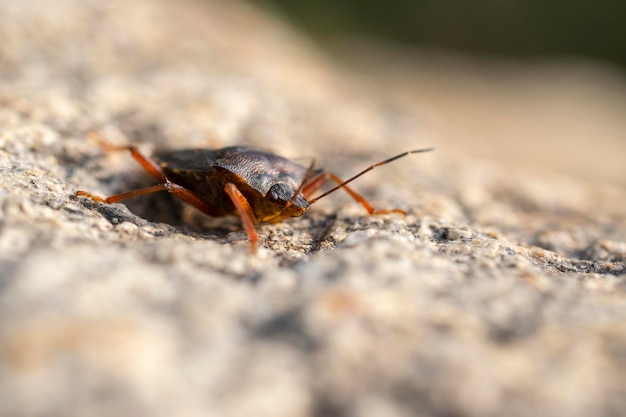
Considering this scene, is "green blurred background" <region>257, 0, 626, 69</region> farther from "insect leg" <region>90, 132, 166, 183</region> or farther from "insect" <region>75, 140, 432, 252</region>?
"insect leg" <region>90, 132, 166, 183</region>

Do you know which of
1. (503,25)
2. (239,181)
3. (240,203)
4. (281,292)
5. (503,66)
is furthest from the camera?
(503,25)

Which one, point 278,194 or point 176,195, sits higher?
point 278,194

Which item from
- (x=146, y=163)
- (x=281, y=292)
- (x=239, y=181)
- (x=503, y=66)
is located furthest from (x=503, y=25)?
(x=281, y=292)

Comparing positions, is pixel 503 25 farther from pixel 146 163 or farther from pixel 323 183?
pixel 146 163

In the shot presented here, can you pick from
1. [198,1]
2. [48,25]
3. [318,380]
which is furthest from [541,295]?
[198,1]

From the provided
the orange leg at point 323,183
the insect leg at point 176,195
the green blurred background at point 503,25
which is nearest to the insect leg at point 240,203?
the insect leg at point 176,195

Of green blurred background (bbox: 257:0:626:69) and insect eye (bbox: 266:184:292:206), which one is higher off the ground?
green blurred background (bbox: 257:0:626:69)

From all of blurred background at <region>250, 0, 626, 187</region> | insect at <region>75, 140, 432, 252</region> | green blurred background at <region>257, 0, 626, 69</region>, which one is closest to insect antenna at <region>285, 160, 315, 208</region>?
insect at <region>75, 140, 432, 252</region>
